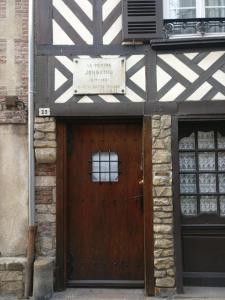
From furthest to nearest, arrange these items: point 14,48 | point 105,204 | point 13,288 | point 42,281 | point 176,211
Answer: point 105,204, point 14,48, point 176,211, point 13,288, point 42,281

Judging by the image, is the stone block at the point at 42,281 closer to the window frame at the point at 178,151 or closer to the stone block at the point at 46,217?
the stone block at the point at 46,217

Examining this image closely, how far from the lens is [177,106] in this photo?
594cm

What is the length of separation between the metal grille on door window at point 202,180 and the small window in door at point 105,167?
0.91 meters

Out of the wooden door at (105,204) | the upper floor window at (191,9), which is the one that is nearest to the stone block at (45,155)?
the wooden door at (105,204)

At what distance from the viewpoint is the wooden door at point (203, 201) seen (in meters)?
6.05

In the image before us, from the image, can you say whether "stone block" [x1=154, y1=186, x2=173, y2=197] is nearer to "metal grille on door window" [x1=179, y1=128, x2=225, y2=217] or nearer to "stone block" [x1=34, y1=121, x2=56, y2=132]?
"metal grille on door window" [x1=179, y1=128, x2=225, y2=217]

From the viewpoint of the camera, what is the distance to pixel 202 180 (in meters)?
6.14

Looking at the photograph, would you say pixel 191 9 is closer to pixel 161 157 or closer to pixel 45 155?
pixel 161 157

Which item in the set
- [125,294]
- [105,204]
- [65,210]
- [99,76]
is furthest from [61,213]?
[99,76]

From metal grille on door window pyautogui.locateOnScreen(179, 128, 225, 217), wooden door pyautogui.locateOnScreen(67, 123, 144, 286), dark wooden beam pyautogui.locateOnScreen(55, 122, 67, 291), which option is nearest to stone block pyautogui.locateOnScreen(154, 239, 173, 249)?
wooden door pyautogui.locateOnScreen(67, 123, 144, 286)

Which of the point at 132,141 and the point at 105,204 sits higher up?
the point at 132,141

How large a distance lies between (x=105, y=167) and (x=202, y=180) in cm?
135

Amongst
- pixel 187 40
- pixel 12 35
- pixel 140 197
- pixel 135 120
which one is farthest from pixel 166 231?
pixel 12 35

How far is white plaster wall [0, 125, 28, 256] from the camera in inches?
233
